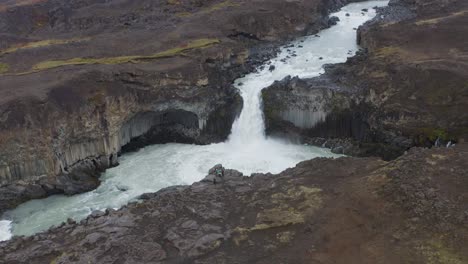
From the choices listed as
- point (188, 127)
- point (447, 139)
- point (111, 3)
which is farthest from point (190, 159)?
point (111, 3)

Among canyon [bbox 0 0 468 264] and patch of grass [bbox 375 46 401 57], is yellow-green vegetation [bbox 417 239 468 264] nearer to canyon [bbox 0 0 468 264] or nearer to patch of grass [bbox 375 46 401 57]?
canyon [bbox 0 0 468 264]

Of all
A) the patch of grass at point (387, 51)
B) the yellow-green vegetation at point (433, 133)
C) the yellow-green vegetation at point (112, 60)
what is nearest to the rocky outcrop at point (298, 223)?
the yellow-green vegetation at point (433, 133)

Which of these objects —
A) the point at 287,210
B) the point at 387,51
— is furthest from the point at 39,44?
the point at 287,210

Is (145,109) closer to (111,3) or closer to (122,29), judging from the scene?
(122,29)

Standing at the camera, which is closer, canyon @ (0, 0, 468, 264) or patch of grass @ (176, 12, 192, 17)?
canyon @ (0, 0, 468, 264)

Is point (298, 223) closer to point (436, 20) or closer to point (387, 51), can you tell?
point (387, 51)

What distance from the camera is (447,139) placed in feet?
118

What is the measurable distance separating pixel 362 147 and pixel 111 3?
151 feet

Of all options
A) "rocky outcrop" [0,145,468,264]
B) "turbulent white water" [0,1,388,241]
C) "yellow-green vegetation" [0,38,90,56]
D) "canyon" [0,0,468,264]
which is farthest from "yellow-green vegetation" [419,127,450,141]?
"yellow-green vegetation" [0,38,90,56]

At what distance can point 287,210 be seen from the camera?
1091 inches

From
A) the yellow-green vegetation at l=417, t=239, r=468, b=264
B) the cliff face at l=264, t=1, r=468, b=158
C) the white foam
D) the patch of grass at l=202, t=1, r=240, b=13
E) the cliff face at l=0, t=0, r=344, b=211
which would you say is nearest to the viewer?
the yellow-green vegetation at l=417, t=239, r=468, b=264

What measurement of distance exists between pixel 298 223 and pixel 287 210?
1.39 m

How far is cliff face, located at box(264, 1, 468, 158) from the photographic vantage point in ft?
124

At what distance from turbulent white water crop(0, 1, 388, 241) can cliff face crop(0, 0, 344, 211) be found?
1092 mm
